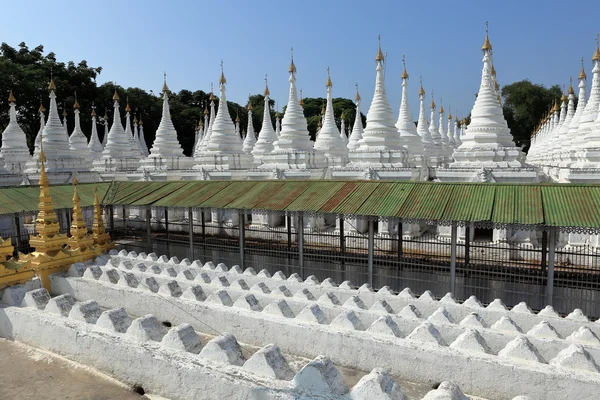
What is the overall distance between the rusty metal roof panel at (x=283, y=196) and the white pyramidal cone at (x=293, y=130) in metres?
10.5

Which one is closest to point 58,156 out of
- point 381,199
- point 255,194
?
point 255,194

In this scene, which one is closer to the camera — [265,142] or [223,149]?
[223,149]

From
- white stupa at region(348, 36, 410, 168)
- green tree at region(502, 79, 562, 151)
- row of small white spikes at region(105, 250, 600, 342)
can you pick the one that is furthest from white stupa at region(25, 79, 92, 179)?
green tree at region(502, 79, 562, 151)

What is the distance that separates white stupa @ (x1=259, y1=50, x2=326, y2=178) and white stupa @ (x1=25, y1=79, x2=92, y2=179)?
43.2 feet

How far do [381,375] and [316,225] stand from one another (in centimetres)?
1817

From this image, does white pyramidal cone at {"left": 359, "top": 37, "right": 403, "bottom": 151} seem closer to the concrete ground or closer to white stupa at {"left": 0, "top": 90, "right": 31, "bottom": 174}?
the concrete ground

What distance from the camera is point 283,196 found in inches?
643

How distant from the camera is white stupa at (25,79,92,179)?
30219 mm

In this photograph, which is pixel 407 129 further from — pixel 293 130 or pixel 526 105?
pixel 526 105

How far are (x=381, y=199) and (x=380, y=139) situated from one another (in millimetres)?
10927

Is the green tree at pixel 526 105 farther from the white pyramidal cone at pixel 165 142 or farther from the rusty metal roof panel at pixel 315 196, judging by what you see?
the rusty metal roof panel at pixel 315 196

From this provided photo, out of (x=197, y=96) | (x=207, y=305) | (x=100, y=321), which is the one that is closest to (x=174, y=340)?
(x=100, y=321)

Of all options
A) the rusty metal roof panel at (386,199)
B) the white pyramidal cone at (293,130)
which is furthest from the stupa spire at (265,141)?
the rusty metal roof panel at (386,199)

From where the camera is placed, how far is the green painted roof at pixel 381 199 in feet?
40.7
